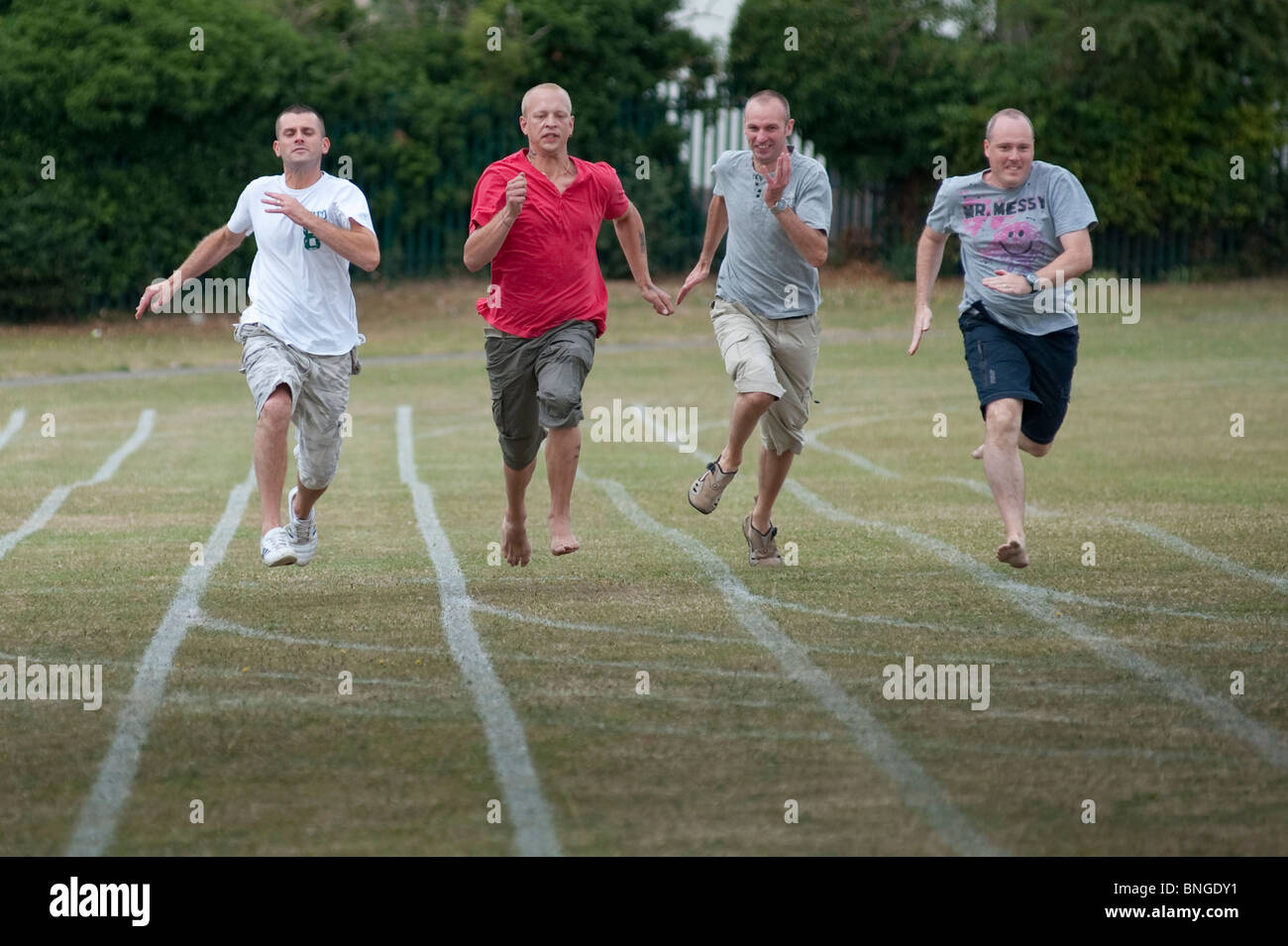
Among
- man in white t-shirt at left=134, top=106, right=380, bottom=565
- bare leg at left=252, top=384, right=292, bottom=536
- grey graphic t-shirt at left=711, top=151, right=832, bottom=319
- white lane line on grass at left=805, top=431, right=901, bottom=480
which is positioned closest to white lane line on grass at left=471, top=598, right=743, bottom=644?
man in white t-shirt at left=134, top=106, right=380, bottom=565

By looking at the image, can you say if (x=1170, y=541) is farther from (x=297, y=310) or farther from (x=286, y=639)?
(x=286, y=639)

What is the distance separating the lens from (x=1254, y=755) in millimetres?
5500

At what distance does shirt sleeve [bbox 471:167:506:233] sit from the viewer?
8.52m

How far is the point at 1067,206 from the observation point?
8.70 metres

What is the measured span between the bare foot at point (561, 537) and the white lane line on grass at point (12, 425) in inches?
361

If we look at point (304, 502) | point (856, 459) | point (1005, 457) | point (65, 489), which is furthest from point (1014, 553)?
point (65, 489)

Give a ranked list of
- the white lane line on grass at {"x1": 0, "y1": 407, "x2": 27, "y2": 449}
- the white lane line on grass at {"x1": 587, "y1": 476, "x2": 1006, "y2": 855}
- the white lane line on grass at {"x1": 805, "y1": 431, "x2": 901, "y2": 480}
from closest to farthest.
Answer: the white lane line on grass at {"x1": 587, "y1": 476, "x2": 1006, "y2": 855}, the white lane line on grass at {"x1": 805, "y1": 431, "x2": 901, "y2": 480}, the white lane line on grass at {"x1": 0, "y1": 407, "x2": 27, "y2": 449}

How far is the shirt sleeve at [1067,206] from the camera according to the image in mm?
8641

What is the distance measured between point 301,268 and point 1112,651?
13.8 feet

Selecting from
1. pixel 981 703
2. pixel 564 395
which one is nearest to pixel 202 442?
pixel 564 395

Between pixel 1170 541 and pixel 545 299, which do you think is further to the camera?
pixel 1170 541

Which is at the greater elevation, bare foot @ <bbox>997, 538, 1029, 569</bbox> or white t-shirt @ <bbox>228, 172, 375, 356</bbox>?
white t-shirt @ <bbox>228, 172, 375, 356</bbox>

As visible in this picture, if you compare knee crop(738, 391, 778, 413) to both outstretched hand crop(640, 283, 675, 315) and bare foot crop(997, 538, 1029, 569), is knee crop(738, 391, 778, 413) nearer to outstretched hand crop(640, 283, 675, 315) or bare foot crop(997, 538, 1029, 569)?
outstretched hand crop(640, 283, 675, 315)

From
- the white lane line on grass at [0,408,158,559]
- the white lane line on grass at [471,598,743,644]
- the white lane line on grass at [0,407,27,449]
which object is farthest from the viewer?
the white lane line on grass at [0,407,27,449]
